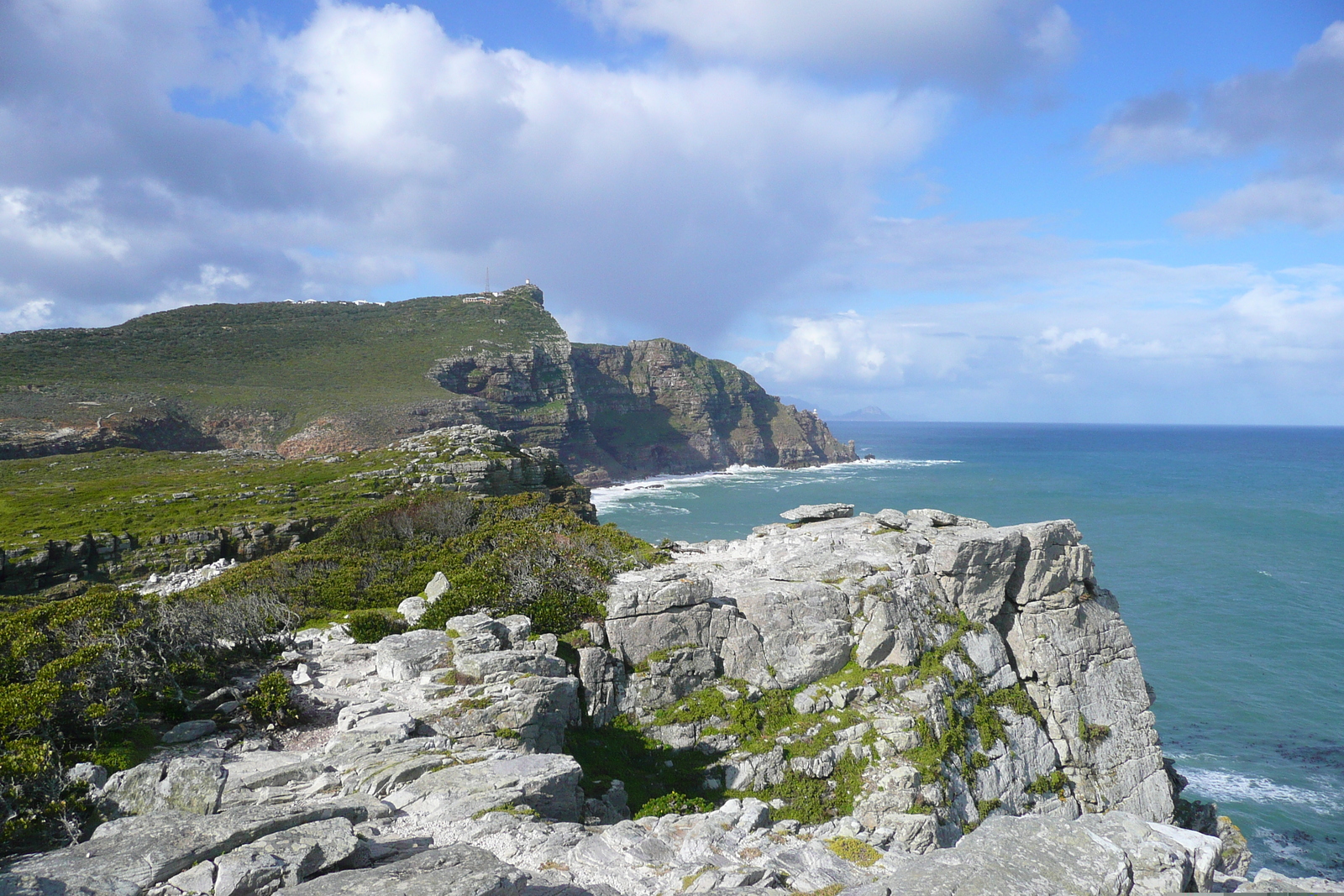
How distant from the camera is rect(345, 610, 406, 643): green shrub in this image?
18.8 m

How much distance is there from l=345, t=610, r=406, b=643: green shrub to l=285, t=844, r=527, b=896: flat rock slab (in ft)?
38.2

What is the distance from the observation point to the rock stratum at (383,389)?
77.5 metres

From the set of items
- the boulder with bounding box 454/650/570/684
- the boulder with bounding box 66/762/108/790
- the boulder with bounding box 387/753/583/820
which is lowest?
the boulder with bounding box 387/753/583/820

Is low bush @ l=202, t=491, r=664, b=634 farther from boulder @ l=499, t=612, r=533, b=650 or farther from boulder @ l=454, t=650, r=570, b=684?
boulder @ l=454, t=650, r=570, b=684

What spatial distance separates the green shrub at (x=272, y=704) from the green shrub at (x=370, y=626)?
173 inches

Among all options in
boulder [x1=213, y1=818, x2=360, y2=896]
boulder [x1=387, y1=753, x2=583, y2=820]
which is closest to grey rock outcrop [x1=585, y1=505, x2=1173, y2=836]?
boulder [x1=387, y1=753, x2=583, y2=820]

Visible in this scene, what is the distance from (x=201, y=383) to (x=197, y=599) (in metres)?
89.4

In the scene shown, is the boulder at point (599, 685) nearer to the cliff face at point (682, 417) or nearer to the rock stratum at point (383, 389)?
the rock stratum at point (383, 389)

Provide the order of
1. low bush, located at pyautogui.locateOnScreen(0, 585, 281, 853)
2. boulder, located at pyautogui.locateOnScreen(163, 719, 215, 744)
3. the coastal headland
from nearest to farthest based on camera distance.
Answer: the coastal headland, low bush, located at pyautogui.locateOnScreen(0, 585, 281, 853), boulder, located at pyautogui.locateOnScreen(163, 719, 215, 744)

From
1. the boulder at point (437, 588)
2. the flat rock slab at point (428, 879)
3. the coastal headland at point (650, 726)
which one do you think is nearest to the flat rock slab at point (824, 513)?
the coastal headland at point (650, 726)

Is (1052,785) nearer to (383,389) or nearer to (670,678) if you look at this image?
(670,678)

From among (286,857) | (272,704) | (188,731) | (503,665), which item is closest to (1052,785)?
(503,665)

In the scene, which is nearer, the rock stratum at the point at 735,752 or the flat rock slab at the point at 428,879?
the flat rock slab at the point at 428,879

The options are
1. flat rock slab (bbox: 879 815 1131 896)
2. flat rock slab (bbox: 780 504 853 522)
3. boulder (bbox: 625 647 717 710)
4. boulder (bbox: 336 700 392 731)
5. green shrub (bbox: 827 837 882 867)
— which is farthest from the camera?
flat rock slab (bbox: 780 504 853 522)
